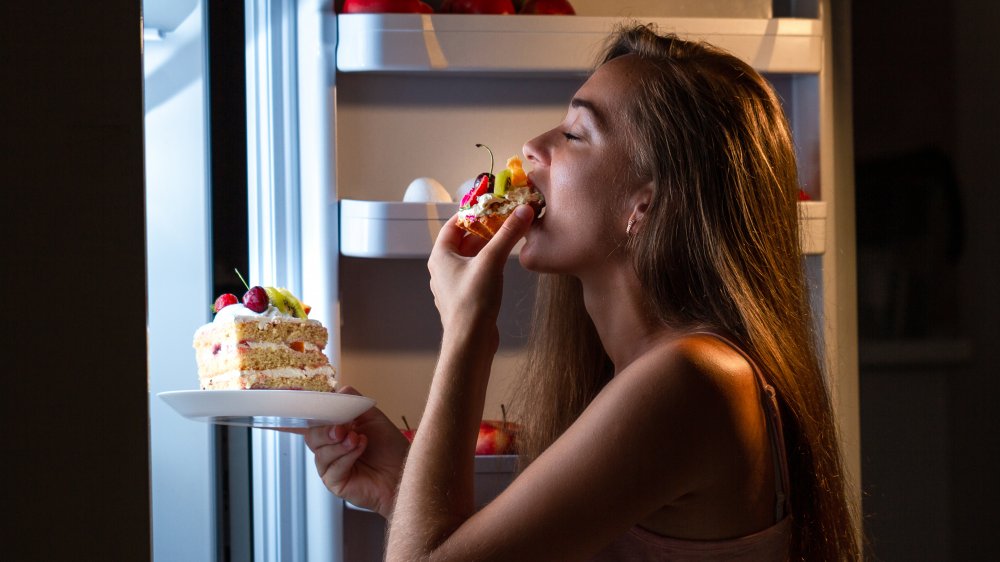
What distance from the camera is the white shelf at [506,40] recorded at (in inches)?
58.8

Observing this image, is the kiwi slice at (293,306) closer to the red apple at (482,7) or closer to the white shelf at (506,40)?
the white shelf at (506,40)

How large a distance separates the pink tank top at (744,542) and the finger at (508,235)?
225 millimetres

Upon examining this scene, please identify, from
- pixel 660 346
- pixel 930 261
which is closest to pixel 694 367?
pixel 660 346

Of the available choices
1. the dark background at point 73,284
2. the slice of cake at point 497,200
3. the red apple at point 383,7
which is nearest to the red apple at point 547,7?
the red apple at point 383,7

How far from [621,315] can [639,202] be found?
127 millimetres

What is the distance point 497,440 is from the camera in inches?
60.7

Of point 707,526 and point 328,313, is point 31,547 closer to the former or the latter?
point 707,526

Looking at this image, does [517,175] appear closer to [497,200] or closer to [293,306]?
[497,200]

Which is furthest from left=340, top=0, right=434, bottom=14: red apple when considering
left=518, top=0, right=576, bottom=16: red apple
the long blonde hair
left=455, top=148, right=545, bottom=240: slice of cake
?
the long blonde hair

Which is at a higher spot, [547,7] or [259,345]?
[547,7]

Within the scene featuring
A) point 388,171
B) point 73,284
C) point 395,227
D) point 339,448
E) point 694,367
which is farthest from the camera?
point 388,171

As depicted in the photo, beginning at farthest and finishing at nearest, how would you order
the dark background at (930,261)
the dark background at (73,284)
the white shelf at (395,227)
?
the dark background at (930,261)
the white shelf at (395,227)
the dark background at (73,284)

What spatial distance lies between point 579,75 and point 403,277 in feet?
1.44

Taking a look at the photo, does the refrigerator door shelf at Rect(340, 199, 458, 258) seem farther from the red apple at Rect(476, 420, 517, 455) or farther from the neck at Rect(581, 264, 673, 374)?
the neck at Rect(581, 264, 673, 374)
